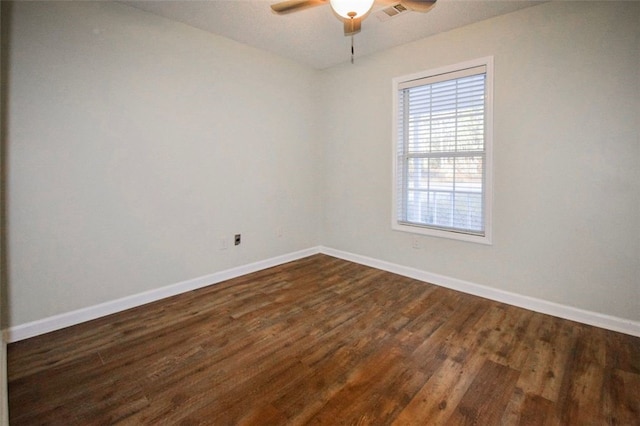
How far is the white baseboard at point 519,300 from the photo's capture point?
7.68ft

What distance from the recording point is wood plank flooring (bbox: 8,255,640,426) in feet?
5.14

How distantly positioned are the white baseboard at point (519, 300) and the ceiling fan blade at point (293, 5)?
2.73m

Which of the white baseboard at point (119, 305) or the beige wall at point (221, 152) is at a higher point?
the beige wall at point (221, 152)

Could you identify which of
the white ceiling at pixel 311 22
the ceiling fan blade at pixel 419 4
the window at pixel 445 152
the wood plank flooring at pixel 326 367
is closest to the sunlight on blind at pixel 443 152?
the window at pixel 445 152

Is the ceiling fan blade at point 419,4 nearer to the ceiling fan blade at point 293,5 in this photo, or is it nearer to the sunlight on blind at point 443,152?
the ceiling fan blade at point 293,5

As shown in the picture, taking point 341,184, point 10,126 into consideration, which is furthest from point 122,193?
point 341,184

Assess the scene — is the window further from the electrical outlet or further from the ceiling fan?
the electrical outlet

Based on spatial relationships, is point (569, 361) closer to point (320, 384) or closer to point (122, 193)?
point (320, 384)

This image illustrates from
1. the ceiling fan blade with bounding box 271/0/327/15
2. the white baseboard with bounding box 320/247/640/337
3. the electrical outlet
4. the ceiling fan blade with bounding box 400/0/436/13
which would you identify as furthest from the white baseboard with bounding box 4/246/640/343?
the ceiling fan blade with bounding box 271/0/327/15

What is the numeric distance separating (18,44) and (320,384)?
304 cm

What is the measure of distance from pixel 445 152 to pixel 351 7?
188 centimetres

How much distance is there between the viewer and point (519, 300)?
277 centimetres

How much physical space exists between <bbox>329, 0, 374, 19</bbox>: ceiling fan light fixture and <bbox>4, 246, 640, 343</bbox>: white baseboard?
2589mm

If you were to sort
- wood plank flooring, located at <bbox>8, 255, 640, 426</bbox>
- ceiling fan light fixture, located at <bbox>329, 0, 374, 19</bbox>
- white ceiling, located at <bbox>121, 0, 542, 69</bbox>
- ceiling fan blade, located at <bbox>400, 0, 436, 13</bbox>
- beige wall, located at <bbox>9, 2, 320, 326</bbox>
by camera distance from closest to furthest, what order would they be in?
1. wood plank flooring, located at <bbox>8, 255, 640, 426</bbox>
2. ceiling fan light fixture, located at <bbox>329, 0, 374, 19</bbox>
3. ceiling fan blade, located at <bbox>400, 0, 436, 13</bbox>
4. beige wall, located at <bbox>9, 2, 320, 326</bbox>
5. white ceiling, located at <bbox>121, 0, 542, 69</bbox>
